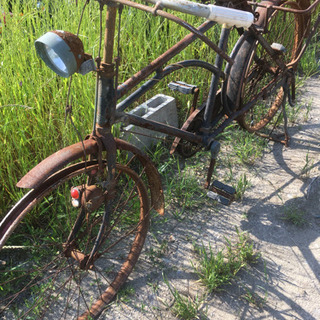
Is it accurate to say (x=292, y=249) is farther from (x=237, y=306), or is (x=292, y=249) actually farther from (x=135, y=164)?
(x=135, y=164)

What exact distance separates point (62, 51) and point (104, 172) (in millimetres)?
946

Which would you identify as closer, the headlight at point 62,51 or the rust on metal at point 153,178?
the headlight at point 62,51

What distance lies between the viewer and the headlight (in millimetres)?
1437

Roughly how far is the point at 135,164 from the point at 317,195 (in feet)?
4.60

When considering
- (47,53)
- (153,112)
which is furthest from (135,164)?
(47,53)

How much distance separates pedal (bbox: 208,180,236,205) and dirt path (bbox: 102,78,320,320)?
122mm

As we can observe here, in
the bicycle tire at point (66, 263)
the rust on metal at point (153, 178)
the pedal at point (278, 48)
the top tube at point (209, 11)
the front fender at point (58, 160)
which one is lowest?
the bicycle tire at point (66, 263)

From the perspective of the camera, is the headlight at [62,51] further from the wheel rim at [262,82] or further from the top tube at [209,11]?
the wheel rim at [262,82]

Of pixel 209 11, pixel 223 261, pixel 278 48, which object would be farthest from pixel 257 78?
pixel 209 11

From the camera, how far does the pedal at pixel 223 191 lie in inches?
109

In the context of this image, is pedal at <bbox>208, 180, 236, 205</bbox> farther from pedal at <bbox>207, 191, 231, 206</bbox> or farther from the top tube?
the top tube

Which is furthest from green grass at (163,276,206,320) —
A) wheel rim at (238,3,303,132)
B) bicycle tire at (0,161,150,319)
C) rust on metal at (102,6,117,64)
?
wheel rim at (238,3,303,132)

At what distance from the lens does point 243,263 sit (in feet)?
7.97

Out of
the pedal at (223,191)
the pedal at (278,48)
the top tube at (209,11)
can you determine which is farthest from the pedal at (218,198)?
the top tube at (209,11)
